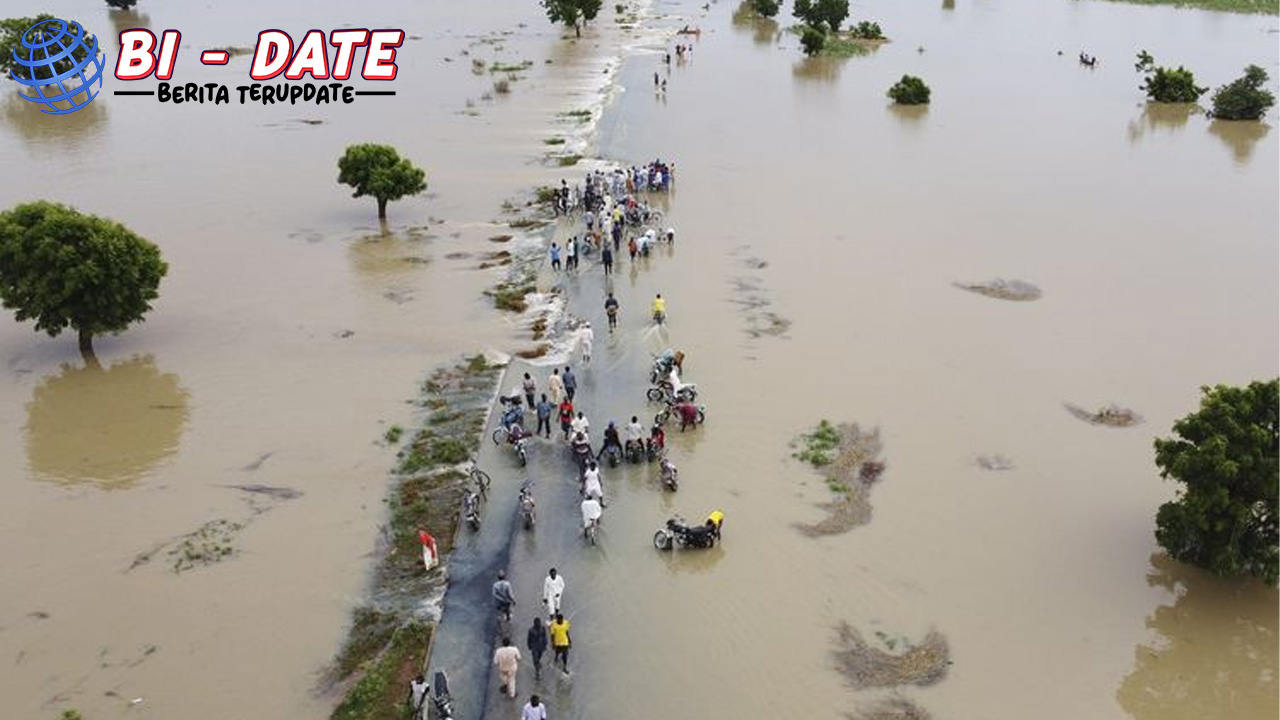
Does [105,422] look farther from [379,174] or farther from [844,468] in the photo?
[844,468]

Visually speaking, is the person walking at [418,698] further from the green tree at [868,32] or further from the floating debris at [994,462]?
the green tree at [868,32]

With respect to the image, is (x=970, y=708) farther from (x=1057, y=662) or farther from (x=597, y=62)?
(x=597, y=62)

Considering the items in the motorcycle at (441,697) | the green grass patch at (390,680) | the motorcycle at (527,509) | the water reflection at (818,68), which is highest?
the water reflection at (818,68)

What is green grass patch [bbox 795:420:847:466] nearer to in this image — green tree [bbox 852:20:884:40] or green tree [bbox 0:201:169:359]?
green tree [bbox 0:201:169:359]

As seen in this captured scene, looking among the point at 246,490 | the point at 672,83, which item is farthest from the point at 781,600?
the point at 672,83

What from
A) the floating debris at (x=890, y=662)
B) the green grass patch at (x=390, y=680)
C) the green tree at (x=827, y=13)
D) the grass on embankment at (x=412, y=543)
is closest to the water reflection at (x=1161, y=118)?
the green tree at (x=827, y=13)

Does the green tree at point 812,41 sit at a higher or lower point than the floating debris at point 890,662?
higher

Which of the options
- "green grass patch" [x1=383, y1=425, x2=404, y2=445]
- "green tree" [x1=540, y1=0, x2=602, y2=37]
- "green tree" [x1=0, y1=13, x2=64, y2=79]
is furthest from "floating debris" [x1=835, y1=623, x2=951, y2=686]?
"green tree" [x1=540, y1=0, x2=602, y2=37]
